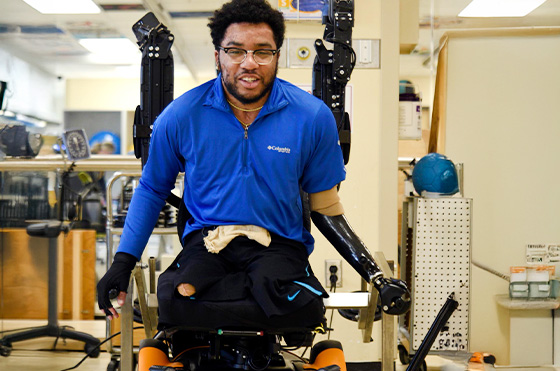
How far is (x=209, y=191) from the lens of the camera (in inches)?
66.8

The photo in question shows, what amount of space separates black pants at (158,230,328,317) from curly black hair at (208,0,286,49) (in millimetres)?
546

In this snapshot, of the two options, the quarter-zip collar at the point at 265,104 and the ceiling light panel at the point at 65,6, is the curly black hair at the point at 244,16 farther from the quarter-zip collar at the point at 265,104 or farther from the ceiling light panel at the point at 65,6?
the ceiling light panel at the point at 65,6

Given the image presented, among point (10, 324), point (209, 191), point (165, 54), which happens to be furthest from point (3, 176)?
point (209, 191)

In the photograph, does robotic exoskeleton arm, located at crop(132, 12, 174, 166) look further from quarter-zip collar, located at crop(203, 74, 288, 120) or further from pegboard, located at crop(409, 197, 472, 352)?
pegboard, located at crop(409, 197, 472, 352)

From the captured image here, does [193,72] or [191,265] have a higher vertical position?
[193,72]

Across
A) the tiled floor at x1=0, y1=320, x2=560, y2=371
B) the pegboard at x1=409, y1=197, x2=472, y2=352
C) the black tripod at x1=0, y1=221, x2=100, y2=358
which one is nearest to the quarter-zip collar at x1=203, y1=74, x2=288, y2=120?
the pegboard at x1=409, y1=197, x2=472, y2=352

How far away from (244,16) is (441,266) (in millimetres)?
1877

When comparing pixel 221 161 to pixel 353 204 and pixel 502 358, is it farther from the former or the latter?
pixel 502 358

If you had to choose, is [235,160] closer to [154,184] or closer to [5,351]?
[154,184]

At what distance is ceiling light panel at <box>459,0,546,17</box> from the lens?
6.01m

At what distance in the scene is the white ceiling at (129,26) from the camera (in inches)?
210

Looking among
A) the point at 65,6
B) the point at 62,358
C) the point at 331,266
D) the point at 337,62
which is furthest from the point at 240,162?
the point at 65,6

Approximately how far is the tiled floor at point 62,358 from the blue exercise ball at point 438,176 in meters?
0.92

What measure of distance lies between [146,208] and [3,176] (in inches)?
99.9
